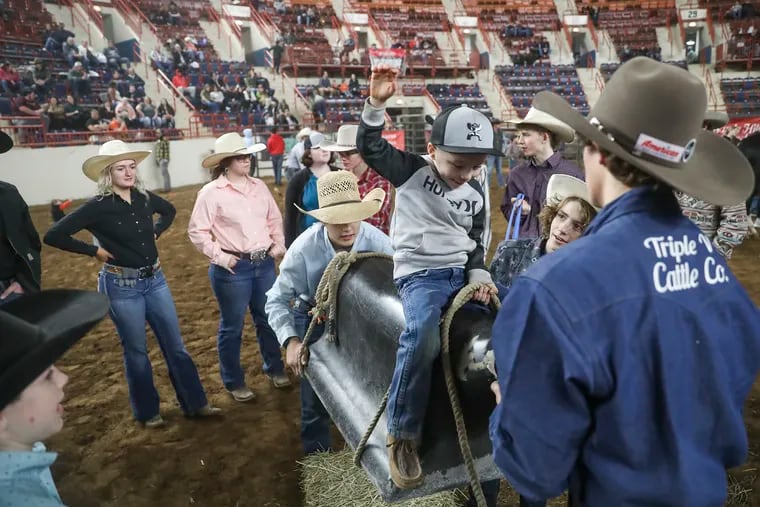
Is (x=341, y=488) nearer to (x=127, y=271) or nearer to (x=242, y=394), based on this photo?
(x=242, y=394)

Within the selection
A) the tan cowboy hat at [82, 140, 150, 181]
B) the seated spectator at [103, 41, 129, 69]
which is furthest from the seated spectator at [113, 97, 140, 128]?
the tan cowboy hat at [82, 140, 150, 181]

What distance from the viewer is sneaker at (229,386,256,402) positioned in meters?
4.30

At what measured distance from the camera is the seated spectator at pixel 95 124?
15.6 meters

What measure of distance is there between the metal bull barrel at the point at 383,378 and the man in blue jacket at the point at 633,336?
2.20 ft

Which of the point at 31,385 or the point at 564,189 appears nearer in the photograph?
the point at 31,385

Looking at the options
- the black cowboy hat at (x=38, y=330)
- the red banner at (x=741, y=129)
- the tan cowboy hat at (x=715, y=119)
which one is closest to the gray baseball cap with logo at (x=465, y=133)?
the black cowboy hat at (x=38, y=330)

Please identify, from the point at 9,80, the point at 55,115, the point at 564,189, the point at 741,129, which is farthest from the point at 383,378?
the point at 9,80

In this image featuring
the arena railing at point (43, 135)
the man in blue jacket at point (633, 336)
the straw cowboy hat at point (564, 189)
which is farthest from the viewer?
the arena railing at point (43, 135)

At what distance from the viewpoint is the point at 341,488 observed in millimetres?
3131

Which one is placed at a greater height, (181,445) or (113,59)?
(113,59)

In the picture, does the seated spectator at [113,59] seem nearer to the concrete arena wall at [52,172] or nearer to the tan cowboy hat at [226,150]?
the concrete arena wall at [52,172]

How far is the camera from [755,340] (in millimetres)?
1347

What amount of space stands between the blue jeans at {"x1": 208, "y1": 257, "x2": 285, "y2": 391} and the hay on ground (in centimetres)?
116

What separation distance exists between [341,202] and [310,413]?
1.30m
